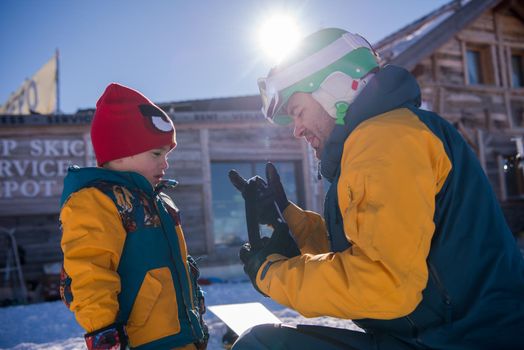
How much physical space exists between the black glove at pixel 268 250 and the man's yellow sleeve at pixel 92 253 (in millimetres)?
578

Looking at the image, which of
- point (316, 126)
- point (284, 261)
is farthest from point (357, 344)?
point (316, 126)

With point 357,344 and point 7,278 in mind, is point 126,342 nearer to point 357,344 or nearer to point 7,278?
point 357,344

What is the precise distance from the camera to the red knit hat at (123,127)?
2398 millimetres

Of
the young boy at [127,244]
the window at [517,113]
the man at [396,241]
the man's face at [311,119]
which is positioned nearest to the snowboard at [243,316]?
the young boy at [127,244]

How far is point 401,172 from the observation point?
139cm

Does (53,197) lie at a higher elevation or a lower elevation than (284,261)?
higher

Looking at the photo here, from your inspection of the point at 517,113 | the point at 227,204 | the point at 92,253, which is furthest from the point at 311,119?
the point at 517,113

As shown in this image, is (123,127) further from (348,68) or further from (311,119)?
(348,68)

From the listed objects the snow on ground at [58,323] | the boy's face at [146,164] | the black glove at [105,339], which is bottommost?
the snow on ground at [58,323]

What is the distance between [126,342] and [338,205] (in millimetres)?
1075

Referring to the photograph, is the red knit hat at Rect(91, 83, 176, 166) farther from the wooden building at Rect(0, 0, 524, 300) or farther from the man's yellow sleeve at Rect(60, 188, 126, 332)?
the wooden building at Rect(0, 0, 524, 300)

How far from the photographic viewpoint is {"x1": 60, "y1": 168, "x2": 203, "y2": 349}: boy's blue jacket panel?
188 centimetres

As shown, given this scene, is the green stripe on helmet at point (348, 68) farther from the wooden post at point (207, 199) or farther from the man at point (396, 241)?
the wooden post at point (207, 199)

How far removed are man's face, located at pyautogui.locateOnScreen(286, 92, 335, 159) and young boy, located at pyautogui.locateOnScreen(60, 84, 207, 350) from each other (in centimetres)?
84
